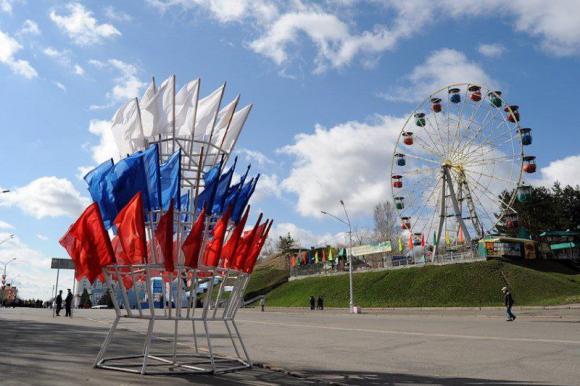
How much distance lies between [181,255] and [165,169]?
145 cm

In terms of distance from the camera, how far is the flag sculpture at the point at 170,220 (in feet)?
25.4

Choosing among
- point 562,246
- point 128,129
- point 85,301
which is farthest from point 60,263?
point 562,246

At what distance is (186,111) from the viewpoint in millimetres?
9438

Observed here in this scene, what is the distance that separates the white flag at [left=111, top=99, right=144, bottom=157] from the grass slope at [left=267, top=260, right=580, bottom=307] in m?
36.1

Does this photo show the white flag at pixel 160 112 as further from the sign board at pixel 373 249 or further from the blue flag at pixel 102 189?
→ the sign board at pixel 373 249

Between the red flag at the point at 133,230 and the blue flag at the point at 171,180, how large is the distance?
2.35 feet

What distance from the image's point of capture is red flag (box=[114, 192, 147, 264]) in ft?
24.7

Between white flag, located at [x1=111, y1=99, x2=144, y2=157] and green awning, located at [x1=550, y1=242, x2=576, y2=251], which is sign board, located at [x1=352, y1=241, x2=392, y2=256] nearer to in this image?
green awning, located at [x1=550, y1=242, x2=576, y2=251]

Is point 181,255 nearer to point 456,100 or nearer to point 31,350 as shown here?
point 31,350

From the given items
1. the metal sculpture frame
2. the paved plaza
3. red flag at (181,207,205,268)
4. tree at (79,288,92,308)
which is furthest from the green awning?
red flag at (181,207,205,268)

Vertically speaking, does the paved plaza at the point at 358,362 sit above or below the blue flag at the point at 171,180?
below

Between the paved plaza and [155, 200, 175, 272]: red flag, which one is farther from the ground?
[155, 200, 175, 272]: red flag

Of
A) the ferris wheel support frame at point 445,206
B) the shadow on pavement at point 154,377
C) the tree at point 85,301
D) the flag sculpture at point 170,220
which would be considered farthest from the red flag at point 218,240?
the tree at point 85,301

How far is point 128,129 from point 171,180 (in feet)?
5.75
